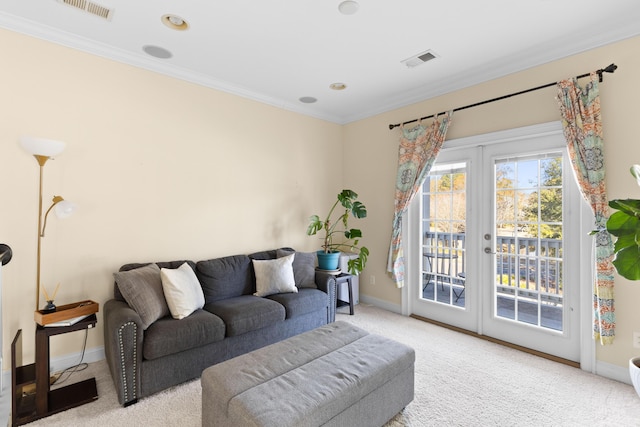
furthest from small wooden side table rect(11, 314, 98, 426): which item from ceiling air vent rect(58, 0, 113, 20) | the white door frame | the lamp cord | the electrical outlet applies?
the electrical outlet

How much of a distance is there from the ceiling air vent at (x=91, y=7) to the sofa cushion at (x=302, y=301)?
2862 mm

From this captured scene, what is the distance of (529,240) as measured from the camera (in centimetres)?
311

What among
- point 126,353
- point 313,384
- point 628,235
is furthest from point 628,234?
point 126,353

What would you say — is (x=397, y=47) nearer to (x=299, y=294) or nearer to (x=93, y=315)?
(x=299, y=294)

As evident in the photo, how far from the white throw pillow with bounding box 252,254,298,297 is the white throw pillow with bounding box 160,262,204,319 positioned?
71 centimetres

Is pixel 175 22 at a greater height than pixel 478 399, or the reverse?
pixel 175 22

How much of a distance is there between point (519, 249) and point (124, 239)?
A: 4000 mm

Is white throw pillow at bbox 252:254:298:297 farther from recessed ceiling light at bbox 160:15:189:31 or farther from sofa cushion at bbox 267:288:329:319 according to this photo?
recessed ceiling light at bbox 160:15:189:31

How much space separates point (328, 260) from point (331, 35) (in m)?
2.56

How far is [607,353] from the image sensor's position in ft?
8.48

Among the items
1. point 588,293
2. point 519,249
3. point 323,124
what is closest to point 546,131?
point 519,249

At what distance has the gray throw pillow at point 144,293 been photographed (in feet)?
8.00

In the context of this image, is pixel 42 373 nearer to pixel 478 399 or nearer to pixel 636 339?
pixel 478 399

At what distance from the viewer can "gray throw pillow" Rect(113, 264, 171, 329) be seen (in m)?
2.44
